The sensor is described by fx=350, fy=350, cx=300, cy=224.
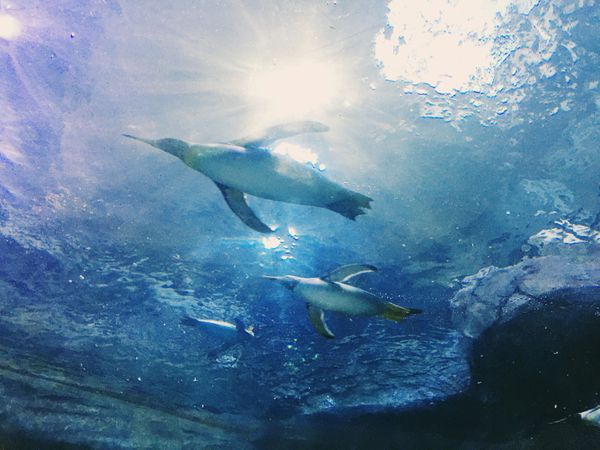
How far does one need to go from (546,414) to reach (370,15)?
12.8 metres

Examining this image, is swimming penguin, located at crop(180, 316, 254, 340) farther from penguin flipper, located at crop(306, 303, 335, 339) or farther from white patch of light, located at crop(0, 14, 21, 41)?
penguin flipper, located at crop(306, 303, 335, 339)

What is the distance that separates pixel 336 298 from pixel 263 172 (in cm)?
144

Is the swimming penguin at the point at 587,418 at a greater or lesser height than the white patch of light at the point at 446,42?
lesser

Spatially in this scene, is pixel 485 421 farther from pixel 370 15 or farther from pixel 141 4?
pixel 141 4

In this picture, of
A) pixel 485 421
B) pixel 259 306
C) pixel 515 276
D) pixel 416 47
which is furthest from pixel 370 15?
pixel 485 421

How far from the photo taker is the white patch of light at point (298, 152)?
6.46m

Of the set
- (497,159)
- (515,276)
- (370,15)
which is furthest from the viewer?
(515,276)

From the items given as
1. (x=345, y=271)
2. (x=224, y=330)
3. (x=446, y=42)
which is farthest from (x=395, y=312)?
(x=224, y=330)

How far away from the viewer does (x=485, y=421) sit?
496 inches

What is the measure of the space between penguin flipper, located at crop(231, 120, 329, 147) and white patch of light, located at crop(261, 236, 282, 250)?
20.3 ft

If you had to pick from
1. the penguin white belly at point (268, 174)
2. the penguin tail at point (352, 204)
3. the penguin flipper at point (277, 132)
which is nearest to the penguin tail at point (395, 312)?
the penguin tail at point (352, 204)

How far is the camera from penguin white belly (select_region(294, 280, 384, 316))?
2996 millimetres

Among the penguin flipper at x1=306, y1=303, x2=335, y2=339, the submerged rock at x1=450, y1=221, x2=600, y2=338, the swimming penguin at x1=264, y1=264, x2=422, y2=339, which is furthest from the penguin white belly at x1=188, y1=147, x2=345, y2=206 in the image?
the submerged rock at x1=450, y1=221, x2=600, y2=338

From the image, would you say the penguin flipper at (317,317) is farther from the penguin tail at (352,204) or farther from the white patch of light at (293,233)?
the white patch of light at (293,233)
